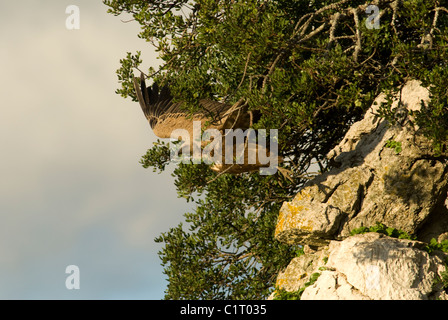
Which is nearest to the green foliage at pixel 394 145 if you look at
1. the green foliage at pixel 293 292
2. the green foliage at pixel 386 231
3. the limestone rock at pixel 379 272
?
the green foliage at pixel 386 231

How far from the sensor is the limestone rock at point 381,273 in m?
13.6

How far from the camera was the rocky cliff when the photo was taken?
14.6 m

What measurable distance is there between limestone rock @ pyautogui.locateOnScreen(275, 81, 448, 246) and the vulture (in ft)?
5.86

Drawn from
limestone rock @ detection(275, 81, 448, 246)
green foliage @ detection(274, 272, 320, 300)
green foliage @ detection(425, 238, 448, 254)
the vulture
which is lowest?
green foliage @ detection(274, 272, 320, 300)

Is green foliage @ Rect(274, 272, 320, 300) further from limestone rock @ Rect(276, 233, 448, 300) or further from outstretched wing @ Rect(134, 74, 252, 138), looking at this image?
outstretched wing @ Rect(134, 74, 252, 138)

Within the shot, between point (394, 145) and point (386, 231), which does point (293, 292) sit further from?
point (394, 145)

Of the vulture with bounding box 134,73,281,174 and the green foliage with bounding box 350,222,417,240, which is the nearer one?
the green foliage with bounding box 350,222,417,240

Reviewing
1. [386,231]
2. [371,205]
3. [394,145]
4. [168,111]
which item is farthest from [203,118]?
[386,231]

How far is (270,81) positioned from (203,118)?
214 centimetres

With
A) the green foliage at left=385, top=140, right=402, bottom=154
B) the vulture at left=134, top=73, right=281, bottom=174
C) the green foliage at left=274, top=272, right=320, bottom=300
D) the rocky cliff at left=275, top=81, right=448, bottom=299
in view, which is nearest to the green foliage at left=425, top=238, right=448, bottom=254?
the rocky cliff at left=275, top=81, right=448, bottom=299

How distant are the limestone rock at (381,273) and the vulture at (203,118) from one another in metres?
3.58

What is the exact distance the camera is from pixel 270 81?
53.8 feet
